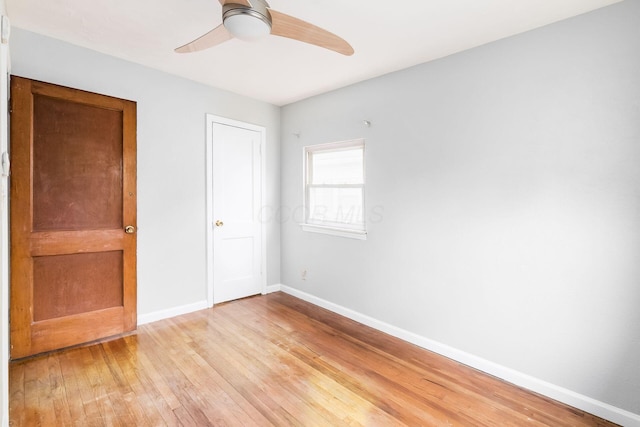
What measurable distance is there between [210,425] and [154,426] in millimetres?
314

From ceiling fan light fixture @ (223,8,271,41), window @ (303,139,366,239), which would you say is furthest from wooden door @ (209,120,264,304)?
ceiling fan light fixture @ (223,8,271,41)

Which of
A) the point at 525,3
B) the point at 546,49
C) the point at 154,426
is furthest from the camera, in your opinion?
the point at 546,49

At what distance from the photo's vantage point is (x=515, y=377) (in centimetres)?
232

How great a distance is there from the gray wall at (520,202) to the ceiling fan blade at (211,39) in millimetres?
1710

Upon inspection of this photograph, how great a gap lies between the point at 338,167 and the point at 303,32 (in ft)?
Result: 6.44

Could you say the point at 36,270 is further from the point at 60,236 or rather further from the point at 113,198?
the point at 113,198

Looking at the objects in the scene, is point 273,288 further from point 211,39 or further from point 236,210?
point 211,39

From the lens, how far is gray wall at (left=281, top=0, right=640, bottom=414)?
1.94 metres

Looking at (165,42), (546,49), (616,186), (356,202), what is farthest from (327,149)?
(616,186)

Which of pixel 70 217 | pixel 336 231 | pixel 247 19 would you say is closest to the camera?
pixel 247 19

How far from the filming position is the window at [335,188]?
3.50 meters

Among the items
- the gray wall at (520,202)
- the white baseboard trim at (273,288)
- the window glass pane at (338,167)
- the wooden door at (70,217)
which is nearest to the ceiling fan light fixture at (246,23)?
the gray wall at (520,202)

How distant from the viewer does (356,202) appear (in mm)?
3520

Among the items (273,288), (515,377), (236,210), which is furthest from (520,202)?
(273,288)
